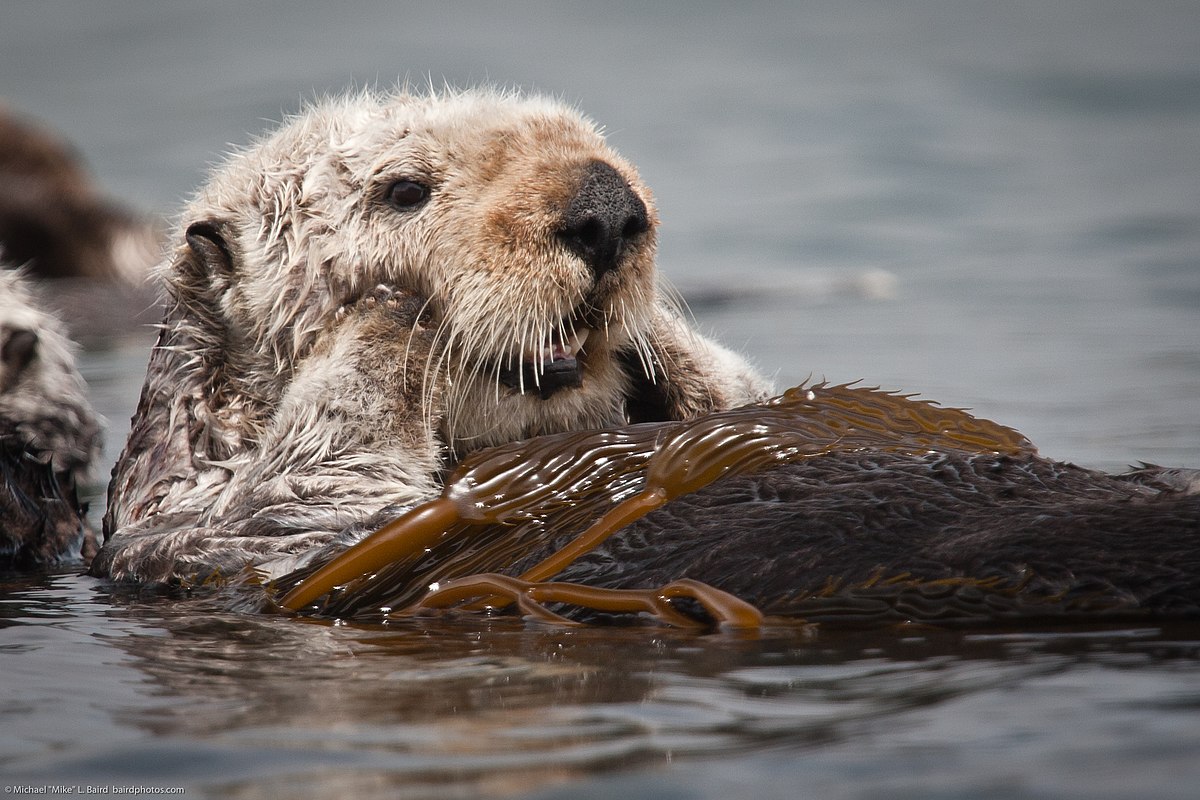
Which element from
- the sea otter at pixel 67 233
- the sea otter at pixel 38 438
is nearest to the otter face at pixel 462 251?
the sea otter at pixel 38 438

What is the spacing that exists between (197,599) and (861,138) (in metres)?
22.2

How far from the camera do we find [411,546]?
2.96m

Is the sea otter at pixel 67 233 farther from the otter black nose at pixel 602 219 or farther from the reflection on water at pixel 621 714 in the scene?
the reflection on water at pixel 621 714

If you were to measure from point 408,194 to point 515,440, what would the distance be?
25.2 inches

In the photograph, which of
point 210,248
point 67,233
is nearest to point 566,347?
point 210,248

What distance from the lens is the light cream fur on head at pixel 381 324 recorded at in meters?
3.19

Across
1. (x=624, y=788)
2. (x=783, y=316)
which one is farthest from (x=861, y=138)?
(x=624, y=788)

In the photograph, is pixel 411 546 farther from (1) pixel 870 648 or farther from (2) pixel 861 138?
(2) pixel 861 138

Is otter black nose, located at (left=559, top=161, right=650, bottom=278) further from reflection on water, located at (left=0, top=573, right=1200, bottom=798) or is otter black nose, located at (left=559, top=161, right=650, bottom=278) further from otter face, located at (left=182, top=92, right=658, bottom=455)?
reflection on water, located at (left=0, top=573, right=1200, bottom=798)

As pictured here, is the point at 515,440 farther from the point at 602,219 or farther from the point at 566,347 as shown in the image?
the point at 602,219

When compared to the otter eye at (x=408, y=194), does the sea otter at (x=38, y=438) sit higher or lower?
lower

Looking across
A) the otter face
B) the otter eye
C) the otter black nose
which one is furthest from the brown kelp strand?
the otter eye

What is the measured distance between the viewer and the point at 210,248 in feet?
11.7

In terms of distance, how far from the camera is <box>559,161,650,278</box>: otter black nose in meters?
3.12
